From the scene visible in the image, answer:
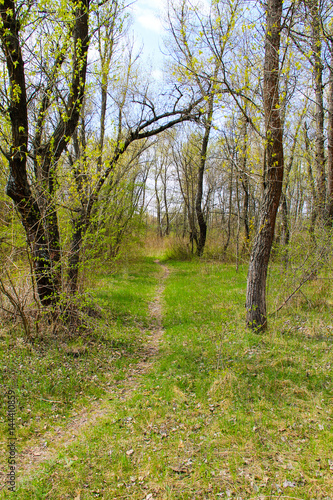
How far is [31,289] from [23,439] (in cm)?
268

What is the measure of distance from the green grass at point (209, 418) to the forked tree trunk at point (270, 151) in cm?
113

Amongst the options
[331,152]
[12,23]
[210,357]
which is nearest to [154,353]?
[210,357]

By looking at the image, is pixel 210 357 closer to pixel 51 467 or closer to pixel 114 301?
pixel 51 467

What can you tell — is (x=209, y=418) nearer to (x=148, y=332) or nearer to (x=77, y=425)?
(x=77, y=425)

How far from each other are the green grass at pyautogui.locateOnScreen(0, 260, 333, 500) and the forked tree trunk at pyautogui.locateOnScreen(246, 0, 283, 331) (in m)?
1.13

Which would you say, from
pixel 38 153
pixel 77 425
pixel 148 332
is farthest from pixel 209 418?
pixel 38 153

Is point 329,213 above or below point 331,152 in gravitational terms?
below

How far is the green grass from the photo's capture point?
117 inches

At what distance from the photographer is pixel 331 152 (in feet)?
30.8

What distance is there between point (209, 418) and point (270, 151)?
4.82 m

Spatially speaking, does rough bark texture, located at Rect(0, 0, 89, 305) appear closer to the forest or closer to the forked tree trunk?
the forest

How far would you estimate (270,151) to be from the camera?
5.80 meters

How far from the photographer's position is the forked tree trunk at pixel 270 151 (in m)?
5.73

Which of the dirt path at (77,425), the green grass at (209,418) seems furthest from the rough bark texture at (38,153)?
the dirt path at (77,425)
